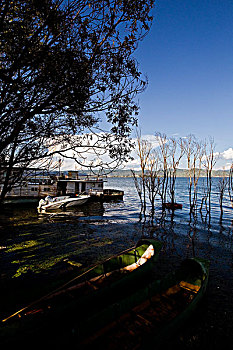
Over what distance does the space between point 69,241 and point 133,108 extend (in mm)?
12398

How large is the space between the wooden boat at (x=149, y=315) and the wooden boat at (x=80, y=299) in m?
0.67

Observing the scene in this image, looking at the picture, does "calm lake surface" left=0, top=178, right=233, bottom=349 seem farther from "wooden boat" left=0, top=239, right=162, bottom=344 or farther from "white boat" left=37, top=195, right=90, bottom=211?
"white boat" left=37, top=195, right=90, bottom=211

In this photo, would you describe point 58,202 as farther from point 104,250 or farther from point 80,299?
point 80,299

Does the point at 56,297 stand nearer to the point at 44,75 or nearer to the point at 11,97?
the point at 11,97

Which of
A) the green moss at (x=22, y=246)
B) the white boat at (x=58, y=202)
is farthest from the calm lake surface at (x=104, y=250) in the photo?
the white boat at (x=58, y=202)

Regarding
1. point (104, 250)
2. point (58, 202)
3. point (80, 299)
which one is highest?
point (80, 299)

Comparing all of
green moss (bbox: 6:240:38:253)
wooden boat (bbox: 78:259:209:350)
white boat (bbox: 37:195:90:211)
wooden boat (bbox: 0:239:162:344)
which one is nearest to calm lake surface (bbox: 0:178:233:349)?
green moss (bbox: 6:240:38:253)

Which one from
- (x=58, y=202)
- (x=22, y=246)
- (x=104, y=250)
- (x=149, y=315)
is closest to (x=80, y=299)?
(x=149, y=315)

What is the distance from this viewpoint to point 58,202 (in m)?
27.5

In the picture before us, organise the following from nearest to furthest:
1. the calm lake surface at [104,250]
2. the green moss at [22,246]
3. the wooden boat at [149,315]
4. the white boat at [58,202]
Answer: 1. the wooden boat at [149,315]
2. the calm lake surface at [104,250]
3. the green moss at [22,246]
4. the white boat at [58,202]

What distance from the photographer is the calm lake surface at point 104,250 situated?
21.1 feet

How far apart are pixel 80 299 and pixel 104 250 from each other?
7.61 meters

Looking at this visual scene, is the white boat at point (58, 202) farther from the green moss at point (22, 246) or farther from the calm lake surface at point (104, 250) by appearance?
the green moss at point (22, 246)

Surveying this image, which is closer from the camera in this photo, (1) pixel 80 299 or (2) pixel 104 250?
(1) pixel 80 299
